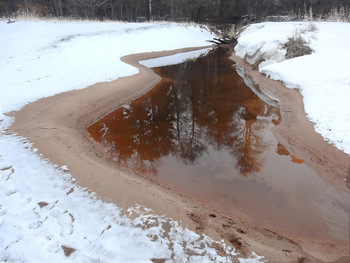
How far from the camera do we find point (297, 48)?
41.2 ft

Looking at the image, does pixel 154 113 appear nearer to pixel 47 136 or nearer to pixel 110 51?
pixel 47 136

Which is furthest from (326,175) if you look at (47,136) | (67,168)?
(47,136)

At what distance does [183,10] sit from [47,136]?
40520 millimetres

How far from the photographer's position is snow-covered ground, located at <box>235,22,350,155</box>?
6.29 m

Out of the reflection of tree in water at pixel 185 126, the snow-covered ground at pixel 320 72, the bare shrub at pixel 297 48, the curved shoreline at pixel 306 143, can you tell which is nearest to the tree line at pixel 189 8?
the snow-covered ground at pixel 320 72

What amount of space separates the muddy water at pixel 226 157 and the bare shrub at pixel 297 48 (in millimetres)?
3873

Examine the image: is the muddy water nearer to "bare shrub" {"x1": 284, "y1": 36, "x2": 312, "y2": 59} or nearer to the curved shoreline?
the curved shoreline

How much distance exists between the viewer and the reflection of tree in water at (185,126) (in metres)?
5.89

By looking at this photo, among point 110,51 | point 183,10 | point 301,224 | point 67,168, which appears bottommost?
point 301,224

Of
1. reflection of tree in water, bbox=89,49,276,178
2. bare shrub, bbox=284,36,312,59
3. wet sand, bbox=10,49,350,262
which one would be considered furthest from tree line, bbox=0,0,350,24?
wet sand, bbox=10,49,350,262

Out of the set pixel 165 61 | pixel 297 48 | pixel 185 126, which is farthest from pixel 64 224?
pixel 165 61

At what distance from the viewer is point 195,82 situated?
12.0m

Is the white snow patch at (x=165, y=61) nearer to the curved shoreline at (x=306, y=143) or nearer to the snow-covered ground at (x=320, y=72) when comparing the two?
the snow-covered ground at (x=320, y=72)

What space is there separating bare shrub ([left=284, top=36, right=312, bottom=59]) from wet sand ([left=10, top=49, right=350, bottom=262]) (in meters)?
3.95
